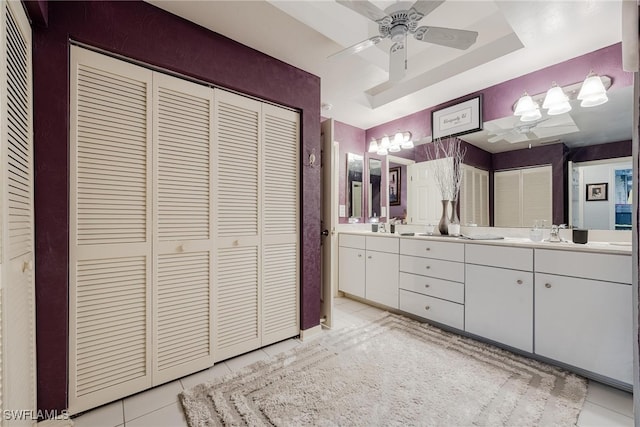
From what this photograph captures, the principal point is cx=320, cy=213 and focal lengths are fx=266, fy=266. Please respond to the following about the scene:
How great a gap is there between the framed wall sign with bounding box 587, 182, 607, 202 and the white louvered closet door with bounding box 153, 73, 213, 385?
9.85 ft

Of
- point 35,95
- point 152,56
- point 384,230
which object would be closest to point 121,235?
point 35,95

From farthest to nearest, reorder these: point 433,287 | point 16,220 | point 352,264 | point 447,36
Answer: point 352,264
point 433,287
point 447,36
point 16,220

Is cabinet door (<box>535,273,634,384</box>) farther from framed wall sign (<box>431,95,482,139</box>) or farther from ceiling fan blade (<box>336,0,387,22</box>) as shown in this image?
ceiling fan blade (<box>336,0,387,22</box>)

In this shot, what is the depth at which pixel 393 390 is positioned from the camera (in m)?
1.68

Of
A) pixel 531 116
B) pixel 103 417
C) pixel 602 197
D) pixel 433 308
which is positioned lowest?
pixel 103 417

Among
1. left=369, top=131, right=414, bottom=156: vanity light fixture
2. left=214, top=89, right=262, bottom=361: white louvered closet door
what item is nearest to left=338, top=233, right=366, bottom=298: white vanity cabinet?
left=369, top=131, right=414, bottom=156: vanity light fixture

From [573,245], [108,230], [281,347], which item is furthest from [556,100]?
[108,230]

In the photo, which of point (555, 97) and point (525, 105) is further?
point (525, 105)

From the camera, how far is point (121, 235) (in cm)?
162

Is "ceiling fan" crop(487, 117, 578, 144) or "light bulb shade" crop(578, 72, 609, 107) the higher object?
"light bulb shade" crop(578, 72, 609, 107)

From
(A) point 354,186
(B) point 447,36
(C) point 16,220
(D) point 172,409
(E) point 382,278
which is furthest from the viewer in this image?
(A) point 354,186

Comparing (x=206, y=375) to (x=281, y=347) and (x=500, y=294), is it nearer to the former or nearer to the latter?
(x=281, y=347)

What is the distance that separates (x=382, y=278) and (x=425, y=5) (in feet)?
8.05

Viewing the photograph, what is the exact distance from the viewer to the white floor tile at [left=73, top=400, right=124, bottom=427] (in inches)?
56.7
